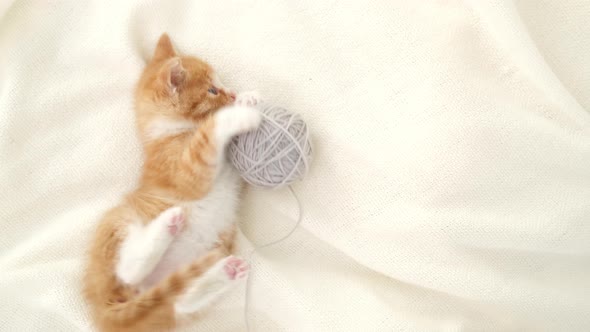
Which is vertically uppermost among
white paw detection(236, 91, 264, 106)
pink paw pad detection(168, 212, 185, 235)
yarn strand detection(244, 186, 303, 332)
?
white paw detection(236, 91, 264, 106)

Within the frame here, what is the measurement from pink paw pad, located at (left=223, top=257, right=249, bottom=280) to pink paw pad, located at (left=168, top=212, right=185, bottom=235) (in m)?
0.13

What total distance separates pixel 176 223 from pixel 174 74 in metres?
0.33

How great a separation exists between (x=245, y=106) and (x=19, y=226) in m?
0.61

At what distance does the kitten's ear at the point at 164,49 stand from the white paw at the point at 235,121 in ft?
0.82

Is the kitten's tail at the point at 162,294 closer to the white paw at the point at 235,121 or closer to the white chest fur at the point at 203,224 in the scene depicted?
the white chest fur at the point at 203,224

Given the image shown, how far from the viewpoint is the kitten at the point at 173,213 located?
0.93 metres

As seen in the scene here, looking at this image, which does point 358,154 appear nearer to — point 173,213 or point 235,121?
point 235,121

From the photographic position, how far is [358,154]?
1.04 metres

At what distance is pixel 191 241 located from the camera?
1028 millimetres

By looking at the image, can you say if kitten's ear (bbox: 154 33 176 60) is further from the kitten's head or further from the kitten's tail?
the kitten's tail

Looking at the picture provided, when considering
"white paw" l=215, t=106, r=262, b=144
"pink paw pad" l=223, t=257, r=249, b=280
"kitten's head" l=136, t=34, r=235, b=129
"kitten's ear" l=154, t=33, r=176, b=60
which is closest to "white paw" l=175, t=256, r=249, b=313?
"pink paw pad" l=223, t=257, r=249, b=280

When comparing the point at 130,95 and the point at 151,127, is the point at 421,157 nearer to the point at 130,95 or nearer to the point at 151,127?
the point at 151,127

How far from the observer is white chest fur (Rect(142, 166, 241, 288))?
1.01 metres

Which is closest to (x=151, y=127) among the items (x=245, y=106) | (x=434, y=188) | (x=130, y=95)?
(x=130, y=95)
